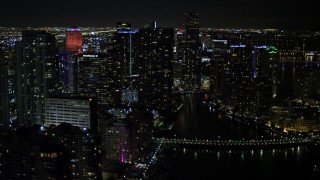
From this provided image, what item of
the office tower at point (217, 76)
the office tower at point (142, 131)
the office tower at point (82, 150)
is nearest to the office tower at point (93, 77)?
the office tower at point (217, 76)

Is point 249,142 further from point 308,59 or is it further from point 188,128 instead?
point 308,59

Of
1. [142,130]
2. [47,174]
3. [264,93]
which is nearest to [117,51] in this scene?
[264,93]

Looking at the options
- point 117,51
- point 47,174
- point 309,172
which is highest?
point 117,51

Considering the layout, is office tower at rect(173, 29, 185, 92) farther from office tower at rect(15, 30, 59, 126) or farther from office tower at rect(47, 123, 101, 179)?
office tower at rect(47, 123, 101, 179)

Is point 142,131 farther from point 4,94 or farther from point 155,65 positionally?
point 155,65

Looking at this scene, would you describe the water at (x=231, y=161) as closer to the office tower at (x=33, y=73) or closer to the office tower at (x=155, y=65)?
the office tower at (x=33, y=73)

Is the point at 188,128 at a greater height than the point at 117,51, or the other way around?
the point at 117,51

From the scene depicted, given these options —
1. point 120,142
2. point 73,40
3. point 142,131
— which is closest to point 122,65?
point 73,40
